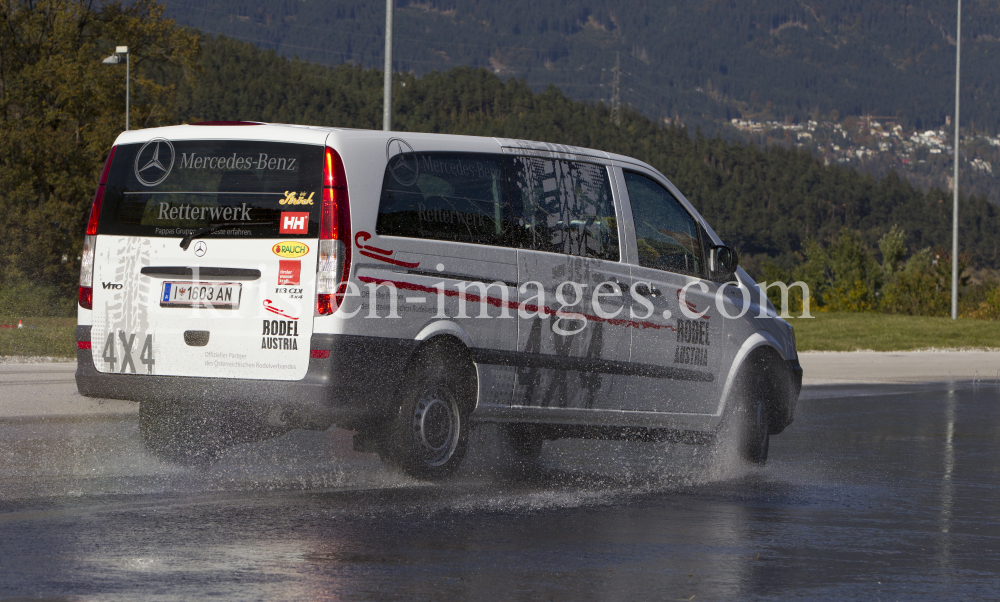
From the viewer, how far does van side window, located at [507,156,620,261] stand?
28.9 ft

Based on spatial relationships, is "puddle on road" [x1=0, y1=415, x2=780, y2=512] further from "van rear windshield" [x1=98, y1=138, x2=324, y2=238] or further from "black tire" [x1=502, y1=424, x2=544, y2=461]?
"van rear windshield" [x1=98, y1=138, x2=324, y2=238]

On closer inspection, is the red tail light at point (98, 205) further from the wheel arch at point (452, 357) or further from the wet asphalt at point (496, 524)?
the wheel arch at point (452, 357)

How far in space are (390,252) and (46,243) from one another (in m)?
40.3

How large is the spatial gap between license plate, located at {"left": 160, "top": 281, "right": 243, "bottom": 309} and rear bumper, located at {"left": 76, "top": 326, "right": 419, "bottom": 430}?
1.40 feet

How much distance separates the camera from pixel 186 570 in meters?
5.84

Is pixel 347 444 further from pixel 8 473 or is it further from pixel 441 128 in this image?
pixel 441 128

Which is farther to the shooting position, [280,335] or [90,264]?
[90,264]

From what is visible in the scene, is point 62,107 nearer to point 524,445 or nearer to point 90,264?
point 524,445

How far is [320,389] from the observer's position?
7.68 meters

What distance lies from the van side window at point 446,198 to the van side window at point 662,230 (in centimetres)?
122

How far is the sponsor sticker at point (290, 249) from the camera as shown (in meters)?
7.75

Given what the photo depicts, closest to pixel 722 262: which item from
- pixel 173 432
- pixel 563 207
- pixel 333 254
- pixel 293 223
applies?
pixel 563 207

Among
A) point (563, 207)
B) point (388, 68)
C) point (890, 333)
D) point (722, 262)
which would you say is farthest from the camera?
point (890, 333)

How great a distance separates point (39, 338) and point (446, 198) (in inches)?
692
